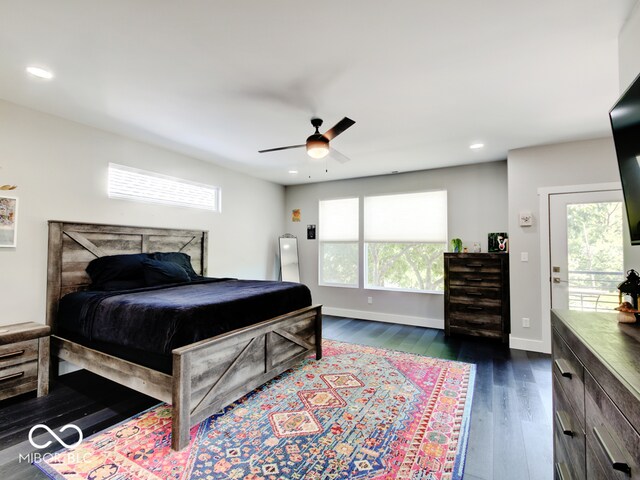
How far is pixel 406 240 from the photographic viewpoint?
534cm

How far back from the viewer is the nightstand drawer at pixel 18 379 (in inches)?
100

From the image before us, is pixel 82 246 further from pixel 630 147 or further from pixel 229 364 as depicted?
pixel 630 147

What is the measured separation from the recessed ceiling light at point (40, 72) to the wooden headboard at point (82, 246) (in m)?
1.37

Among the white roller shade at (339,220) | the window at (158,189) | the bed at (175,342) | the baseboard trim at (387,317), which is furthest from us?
the white roller shade at (339,220)

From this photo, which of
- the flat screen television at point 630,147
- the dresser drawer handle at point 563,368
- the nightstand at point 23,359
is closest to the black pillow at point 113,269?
the nightstand at point 23,359

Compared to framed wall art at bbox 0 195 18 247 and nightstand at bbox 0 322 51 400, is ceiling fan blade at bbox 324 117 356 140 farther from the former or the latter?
nightstand at bbox 0 322 51 400

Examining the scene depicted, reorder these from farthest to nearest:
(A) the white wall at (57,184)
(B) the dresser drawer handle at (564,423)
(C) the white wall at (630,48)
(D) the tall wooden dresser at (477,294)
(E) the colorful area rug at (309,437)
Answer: (D) the tall wooden dresser at (477,294) < (A) the white wall at (57,184) < (E) the colorful area rug at (309,437) < (C) the white wall at (630,48) < (B) the dresser drawer handle at (564,423)

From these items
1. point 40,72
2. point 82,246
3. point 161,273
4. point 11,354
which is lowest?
point 11,354

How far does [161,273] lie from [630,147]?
13.0 feet

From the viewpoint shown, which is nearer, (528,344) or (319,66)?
(319,66)

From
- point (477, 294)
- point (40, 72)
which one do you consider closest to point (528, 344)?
point (477, 294)

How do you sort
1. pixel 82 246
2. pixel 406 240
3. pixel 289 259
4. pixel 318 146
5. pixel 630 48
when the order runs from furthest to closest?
1. pixel 289 259
2. pixel 406 240
3. pixel 82 246
4. pixel 318 146
5. pixel 630 48

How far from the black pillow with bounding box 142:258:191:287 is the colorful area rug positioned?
1417 millimetres

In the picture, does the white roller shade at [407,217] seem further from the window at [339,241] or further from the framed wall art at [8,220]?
the framed wall art at [8,220]
